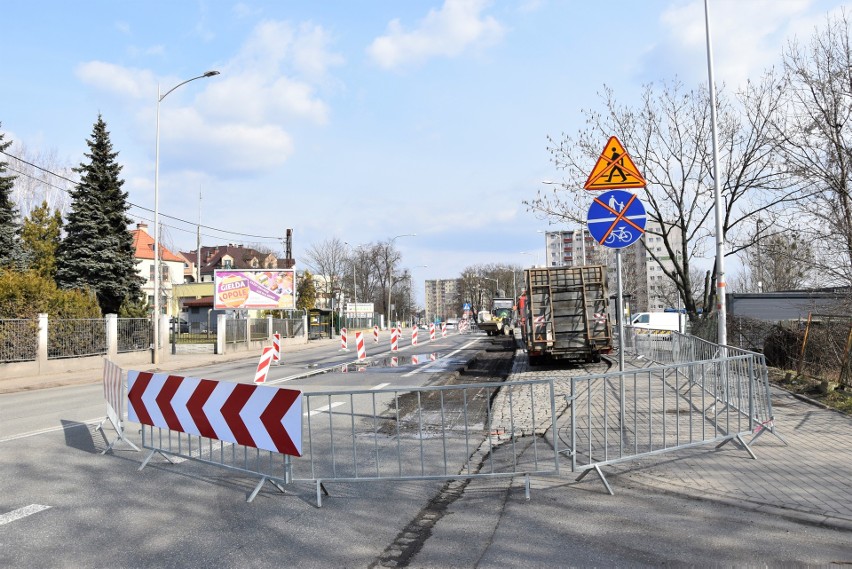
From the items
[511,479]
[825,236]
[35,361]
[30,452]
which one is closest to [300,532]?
[511,479]

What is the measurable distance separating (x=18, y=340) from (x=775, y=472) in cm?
2196

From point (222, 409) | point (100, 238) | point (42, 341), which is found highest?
point (100, 238)

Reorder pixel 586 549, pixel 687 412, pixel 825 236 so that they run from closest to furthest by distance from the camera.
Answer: pixel 586 549 → pixel 687 412 → pixel 825 236

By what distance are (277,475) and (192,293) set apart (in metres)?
77.3

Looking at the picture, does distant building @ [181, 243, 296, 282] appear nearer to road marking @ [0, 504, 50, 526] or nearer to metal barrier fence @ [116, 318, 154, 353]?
metal barrier fence @ [116, 318, 154, 353]

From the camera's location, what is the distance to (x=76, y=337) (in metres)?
23.1

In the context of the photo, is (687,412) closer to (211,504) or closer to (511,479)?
(511,479)

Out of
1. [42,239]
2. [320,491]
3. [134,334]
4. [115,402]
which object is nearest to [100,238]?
[42,239]

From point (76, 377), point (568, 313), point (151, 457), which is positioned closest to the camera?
point (151, 457)

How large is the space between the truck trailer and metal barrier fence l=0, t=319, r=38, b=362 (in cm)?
1634

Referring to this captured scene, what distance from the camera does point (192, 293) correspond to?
78.8 meters

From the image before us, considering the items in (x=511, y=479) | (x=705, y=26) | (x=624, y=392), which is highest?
(x=705, y=26)

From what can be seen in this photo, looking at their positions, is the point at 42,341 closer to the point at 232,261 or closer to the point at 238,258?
the point at 232,261

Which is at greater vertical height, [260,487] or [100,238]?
[100,238]
